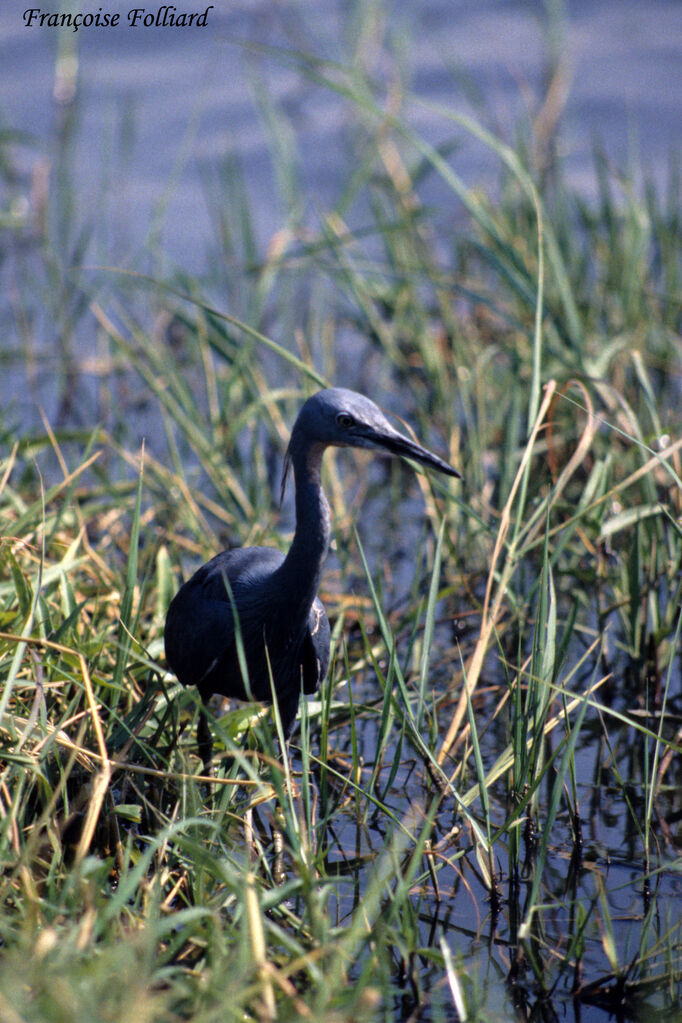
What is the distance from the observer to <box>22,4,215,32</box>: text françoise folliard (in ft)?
20.5

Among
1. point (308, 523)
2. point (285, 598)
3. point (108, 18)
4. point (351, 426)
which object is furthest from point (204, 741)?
point (108, 18)

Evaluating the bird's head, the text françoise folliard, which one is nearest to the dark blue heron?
the bird's head

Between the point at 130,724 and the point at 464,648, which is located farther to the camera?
the point at 464,648

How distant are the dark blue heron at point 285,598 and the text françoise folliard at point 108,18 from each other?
13.9 ft

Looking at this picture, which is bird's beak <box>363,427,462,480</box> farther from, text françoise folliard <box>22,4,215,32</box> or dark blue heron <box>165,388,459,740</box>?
text françoise folliard <box>22,4,215,32</box>

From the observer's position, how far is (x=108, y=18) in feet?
24.8

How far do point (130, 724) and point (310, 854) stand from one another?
62 cm

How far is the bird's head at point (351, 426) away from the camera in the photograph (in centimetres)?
254

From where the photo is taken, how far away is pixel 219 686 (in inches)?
113

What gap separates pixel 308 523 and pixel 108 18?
6.08 metres

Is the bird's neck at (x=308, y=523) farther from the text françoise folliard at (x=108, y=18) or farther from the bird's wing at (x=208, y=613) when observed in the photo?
the text françoise folliard at (x=108, y=18)

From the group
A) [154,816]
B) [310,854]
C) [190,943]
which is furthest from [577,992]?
[154,816]

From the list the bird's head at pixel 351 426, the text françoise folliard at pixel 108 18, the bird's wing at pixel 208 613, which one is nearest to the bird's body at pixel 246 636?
the bird's wing at pixel 208 613

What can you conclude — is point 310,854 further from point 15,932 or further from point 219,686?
point 219,686
